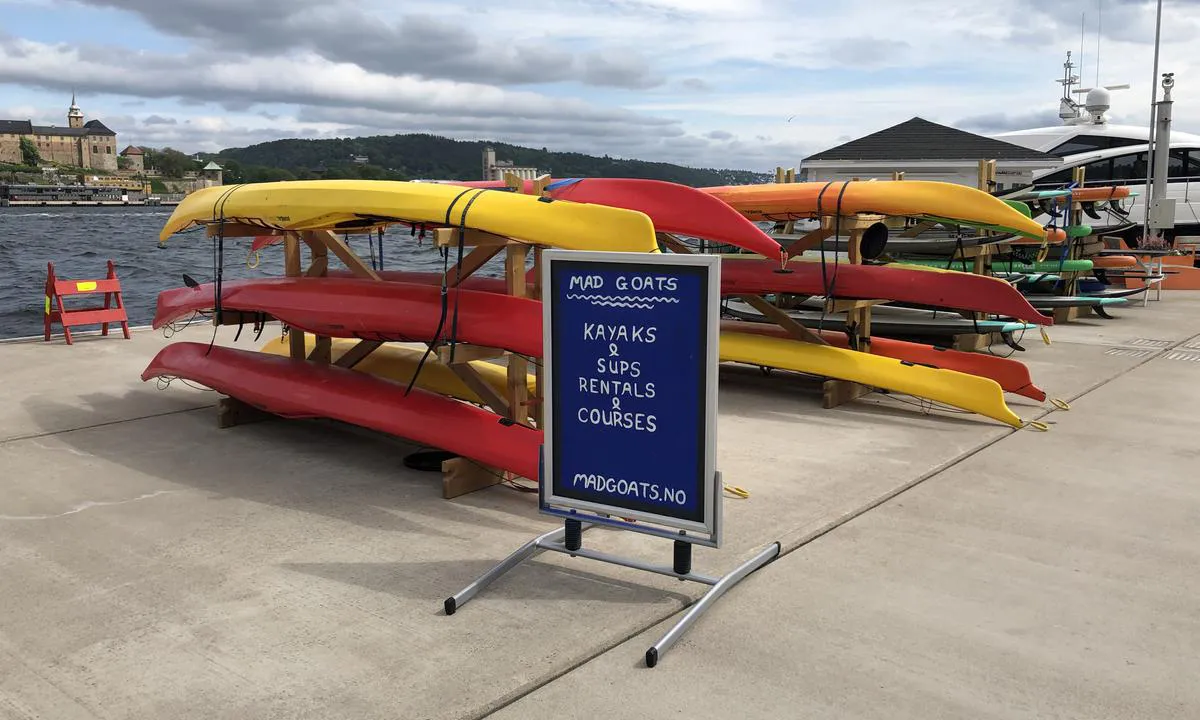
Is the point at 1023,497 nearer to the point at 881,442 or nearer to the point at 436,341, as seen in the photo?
the point at 881,442

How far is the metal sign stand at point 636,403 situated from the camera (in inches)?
150

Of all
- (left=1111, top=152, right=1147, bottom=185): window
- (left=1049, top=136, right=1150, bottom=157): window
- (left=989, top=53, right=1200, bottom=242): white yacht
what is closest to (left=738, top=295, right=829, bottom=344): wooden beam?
(left=989, top=53, right=1200, bottom=242): white yacht

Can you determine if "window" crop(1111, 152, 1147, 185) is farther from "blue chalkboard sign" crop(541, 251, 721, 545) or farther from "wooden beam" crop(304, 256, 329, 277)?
"blue chalkboard sign" crop(541, 251, 721, 545)

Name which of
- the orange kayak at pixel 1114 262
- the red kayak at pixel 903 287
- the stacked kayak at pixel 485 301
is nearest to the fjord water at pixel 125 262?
the stacked kayak at pixel 485 301

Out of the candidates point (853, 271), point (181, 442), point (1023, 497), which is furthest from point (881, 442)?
point (181, 442)

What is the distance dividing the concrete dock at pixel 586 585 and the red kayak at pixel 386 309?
0.87m

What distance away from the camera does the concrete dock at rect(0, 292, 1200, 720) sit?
327 cm

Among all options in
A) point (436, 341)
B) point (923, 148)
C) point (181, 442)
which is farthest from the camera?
point (923, 148)

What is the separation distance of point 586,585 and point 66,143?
7365 inches

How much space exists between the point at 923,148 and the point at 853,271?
11743mm

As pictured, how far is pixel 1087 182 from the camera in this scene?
2547 cm

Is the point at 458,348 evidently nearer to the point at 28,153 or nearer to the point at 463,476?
the point at 463,476

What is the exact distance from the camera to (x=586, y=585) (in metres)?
4.19

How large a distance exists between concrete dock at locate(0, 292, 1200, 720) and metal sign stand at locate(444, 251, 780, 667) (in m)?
0.31
